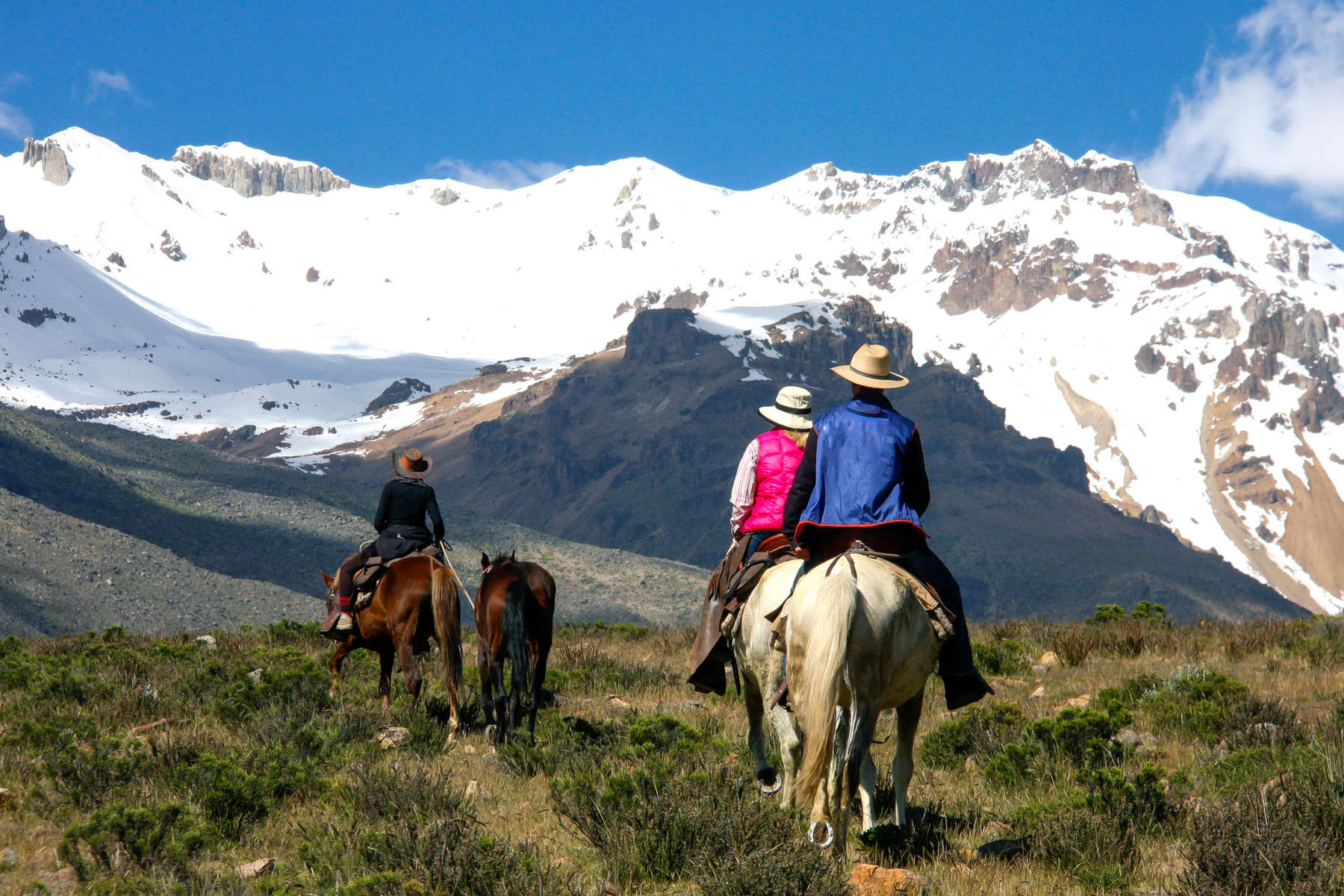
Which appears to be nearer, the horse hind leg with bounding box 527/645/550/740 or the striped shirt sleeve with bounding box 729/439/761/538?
the striped shirt sleeve with bounding box 729/439/761/538

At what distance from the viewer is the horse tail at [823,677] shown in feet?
18.7

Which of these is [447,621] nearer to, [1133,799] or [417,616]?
[417,616]

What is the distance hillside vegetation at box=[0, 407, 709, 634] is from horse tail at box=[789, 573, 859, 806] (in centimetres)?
3909

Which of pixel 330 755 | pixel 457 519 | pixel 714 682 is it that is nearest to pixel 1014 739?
pixel 714 682

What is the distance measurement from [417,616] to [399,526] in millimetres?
1192

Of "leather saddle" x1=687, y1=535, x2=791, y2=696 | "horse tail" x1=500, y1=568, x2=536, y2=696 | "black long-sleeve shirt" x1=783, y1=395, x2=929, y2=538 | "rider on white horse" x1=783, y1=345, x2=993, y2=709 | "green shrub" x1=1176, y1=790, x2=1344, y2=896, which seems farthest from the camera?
"horse tail" x1=500, y1=568, x2=536, y2=696

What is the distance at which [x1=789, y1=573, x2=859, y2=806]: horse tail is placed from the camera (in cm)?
569

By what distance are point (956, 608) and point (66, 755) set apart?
19.2 feet

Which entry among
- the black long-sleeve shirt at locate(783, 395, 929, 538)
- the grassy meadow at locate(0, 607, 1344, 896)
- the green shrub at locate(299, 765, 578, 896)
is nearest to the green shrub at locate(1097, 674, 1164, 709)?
the grassy meadow at locate(0, 607, 1344, 896)

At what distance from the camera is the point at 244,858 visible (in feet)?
21.4

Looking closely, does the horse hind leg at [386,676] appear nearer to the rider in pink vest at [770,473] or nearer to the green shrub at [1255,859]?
the rider in pink vest at [770,473]

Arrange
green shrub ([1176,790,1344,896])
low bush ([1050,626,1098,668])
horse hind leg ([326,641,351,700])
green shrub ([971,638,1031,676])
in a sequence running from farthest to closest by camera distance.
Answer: low bush ([1050,626,1098,668])
green shrub ([971,638,1031,676])
horse hind leg ([326,641,351,700])
green shrub ([1176,790,1344,896])

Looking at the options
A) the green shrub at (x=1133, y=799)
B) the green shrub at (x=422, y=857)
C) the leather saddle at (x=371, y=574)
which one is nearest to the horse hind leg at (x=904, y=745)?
the green shrub at (x=1133, y=799)

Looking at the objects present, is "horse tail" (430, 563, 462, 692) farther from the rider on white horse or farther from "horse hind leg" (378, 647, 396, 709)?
the rider on white horse
